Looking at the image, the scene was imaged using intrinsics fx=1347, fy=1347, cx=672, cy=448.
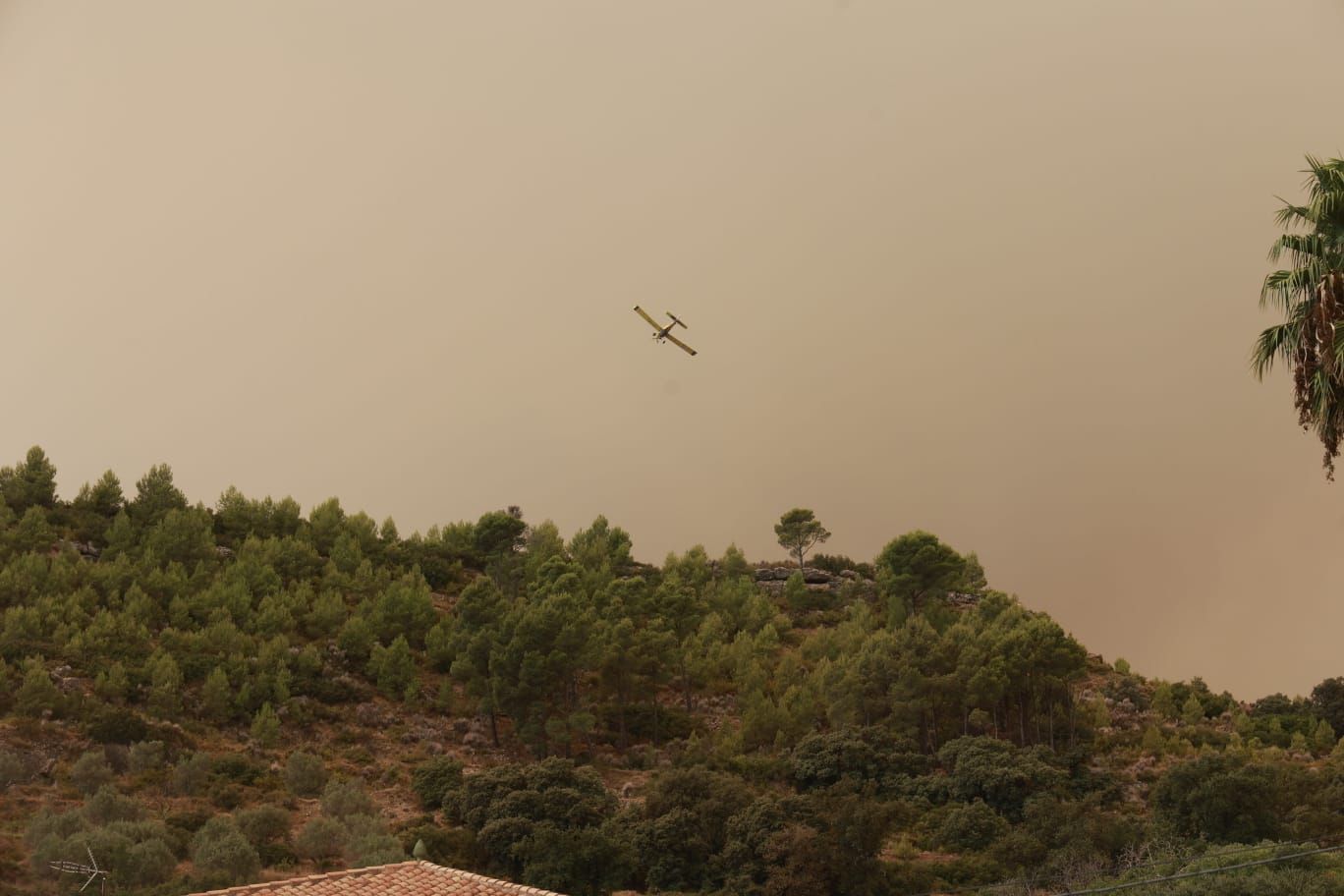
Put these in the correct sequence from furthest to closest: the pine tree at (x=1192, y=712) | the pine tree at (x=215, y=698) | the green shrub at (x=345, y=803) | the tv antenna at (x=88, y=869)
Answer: the pine tree at (x=1192, y=712) < the pine tree at (x=215, y=698) < the green shrub at (x=345, y=803) < the tv antenna at (x=88, y=869)

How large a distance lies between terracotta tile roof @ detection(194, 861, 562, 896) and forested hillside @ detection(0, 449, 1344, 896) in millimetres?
4181

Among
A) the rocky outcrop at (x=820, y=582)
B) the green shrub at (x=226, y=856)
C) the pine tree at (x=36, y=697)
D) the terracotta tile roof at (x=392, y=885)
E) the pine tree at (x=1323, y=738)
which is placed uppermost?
the rocky outcrop at (x=820, y=582)

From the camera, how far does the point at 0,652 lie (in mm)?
48438

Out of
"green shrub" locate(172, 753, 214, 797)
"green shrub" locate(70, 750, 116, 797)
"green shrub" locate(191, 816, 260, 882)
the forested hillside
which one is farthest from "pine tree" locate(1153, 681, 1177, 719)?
"green shrub" locate(70, 750, 116, 797)

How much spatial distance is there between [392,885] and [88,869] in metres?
9.14

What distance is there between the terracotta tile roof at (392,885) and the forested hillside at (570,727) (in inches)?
165

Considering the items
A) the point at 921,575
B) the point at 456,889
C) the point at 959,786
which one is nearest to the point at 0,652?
the point at 456,889

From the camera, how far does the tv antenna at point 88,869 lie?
30156mm

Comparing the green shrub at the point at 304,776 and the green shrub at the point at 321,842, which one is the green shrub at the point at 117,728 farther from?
the green shrub at the point at 321,842

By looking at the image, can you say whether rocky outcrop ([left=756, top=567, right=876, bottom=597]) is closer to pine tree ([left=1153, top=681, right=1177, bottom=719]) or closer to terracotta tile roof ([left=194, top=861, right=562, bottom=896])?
pine tree ([left=1153, top=681, right=1177, bottom=719])

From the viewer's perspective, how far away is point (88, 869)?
30.3 meters

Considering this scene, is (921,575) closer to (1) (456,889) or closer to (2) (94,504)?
(2) (94,504)

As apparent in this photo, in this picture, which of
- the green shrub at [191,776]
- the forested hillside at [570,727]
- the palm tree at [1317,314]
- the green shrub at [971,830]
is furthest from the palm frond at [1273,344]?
the green shrub at [191,776]

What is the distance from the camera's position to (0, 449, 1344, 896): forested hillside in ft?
113
